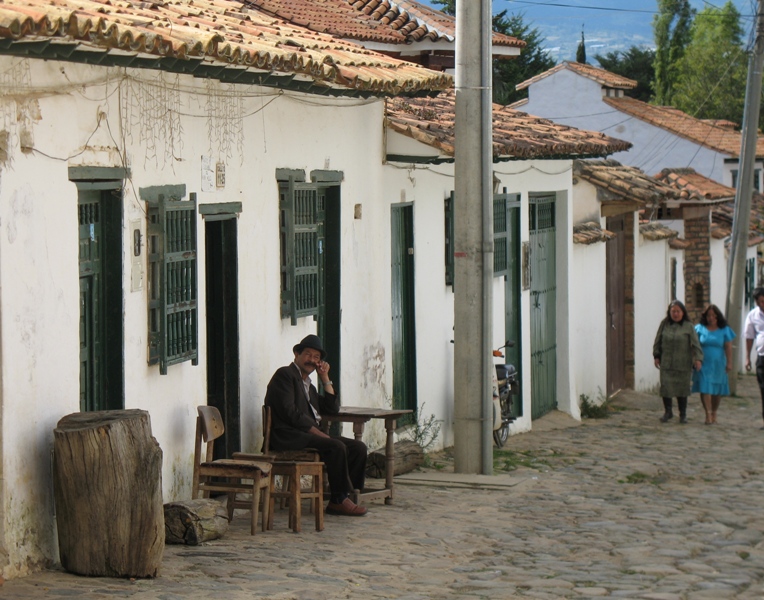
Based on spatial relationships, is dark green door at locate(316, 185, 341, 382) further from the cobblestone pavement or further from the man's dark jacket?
the man's dark jacket

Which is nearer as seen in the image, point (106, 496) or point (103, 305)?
point (106, 496)

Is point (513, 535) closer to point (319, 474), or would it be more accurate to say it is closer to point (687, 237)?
point (319, 474)

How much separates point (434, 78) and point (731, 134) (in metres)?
35.6

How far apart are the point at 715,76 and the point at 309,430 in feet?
179

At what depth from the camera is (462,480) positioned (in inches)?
438

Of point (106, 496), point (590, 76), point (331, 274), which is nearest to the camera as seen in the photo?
point (106, 496)

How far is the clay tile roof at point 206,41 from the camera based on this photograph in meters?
6.43

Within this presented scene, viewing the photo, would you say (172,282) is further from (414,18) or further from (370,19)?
(414,18)

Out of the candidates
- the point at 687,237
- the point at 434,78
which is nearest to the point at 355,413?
the point at 434,78

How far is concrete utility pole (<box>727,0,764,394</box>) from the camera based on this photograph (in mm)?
22484

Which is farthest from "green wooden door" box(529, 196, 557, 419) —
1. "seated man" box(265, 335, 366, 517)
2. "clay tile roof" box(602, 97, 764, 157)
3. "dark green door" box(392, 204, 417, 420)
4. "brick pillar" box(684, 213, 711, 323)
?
"clay tile roof" box(602, 97, 764, 157)

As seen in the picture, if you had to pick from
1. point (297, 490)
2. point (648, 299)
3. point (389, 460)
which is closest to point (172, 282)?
point (297, 490)

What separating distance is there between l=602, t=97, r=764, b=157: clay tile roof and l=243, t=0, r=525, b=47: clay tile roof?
24204mm

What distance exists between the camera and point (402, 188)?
12523 millimetres
